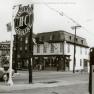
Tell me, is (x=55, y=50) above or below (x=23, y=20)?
below

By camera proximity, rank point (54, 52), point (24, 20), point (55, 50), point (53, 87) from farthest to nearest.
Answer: point (54, 52), point (55, 50), point (24, 20), point (53, 87)

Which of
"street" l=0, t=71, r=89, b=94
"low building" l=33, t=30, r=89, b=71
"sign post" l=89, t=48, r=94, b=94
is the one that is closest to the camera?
"sign post" l=89, t=48, r=94, b=94

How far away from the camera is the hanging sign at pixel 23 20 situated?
19.2 m

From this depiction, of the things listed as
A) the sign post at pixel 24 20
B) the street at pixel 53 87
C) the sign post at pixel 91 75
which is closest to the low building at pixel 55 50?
the street at pixel 53 87

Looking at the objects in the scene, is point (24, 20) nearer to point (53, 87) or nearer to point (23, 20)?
point (23, 20)

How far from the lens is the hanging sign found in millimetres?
19203

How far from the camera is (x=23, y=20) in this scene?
2003cm

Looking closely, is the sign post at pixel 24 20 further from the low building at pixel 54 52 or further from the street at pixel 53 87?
the low building at pixel 54 52

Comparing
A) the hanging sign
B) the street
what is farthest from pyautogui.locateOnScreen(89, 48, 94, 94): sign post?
the hanging sign

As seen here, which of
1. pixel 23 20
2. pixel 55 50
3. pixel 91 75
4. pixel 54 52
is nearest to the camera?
pixel 91 75

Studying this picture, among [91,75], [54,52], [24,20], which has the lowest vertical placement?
[91,75]

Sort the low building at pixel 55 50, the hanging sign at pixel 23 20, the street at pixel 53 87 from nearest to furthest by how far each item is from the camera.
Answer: the street at pixel 53 87, the hanging sign at pixel 23 20, the low building at pixel 55 50

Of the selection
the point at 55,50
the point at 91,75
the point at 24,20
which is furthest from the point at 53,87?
the point at 55,50

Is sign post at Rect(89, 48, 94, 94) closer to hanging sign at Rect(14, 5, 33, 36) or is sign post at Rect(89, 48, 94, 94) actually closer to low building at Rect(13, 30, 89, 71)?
hanging sign at Rect(14, 5, 33, 36)
